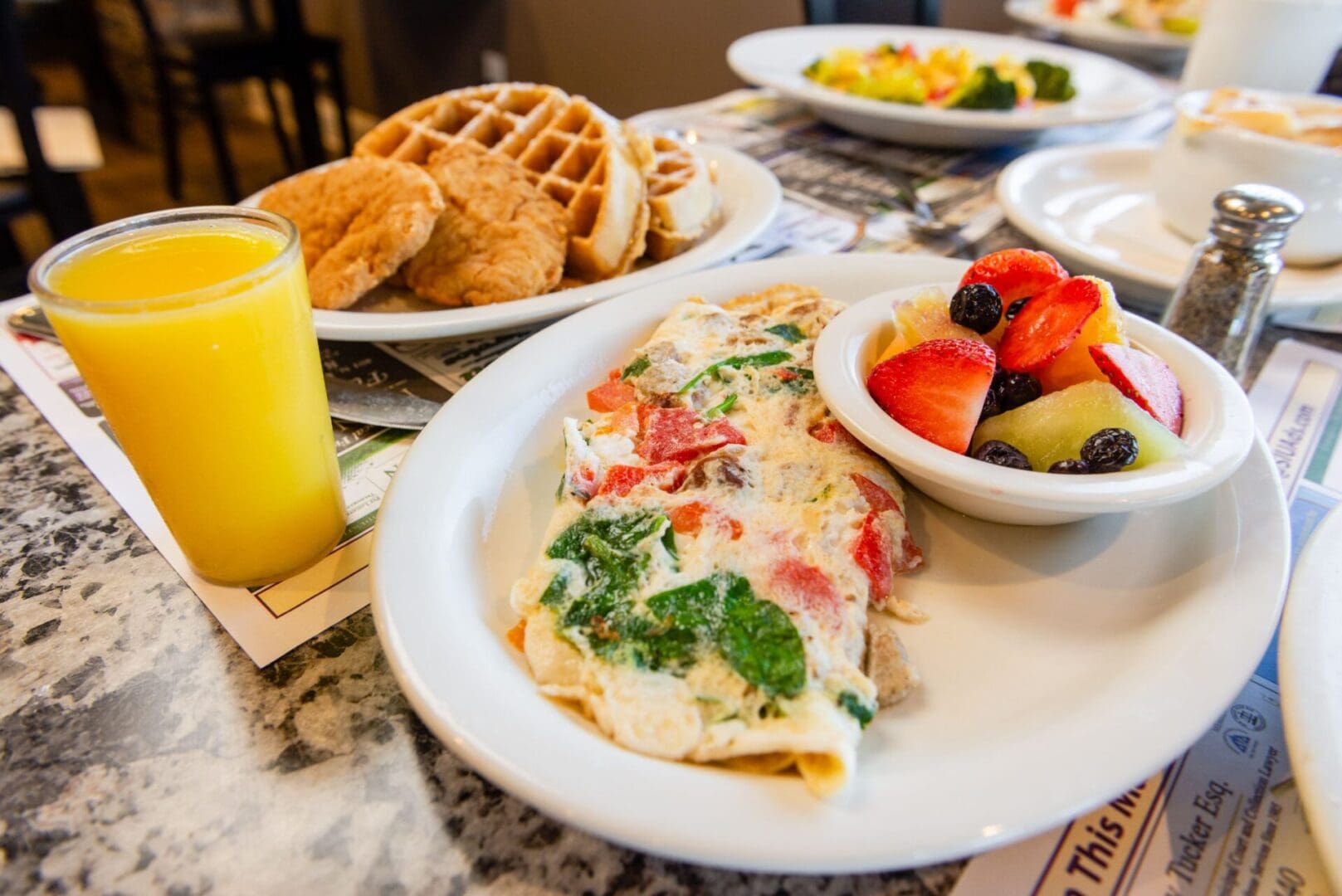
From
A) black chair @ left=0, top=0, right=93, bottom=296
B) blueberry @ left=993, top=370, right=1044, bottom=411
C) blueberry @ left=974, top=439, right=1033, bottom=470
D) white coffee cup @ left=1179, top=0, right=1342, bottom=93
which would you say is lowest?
black chair @ left=0, top=0, right=93, bottom=296

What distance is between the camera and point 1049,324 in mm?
919

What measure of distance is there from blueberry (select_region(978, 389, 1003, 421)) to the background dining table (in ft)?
1.56

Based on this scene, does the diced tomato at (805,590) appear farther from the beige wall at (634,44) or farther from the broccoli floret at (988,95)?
the beige wall at (634,44)

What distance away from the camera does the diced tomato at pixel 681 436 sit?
89 cm

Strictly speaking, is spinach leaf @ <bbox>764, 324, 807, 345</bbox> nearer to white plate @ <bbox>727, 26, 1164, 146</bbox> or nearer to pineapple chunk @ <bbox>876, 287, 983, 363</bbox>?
pineapple chunk @ <bbox>876, 287, 983, 363</bbox>

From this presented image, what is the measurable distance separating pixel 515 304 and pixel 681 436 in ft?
1.49

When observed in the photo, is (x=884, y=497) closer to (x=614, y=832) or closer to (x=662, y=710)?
(x=662, y=710)

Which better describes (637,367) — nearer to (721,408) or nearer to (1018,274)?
(721,408)

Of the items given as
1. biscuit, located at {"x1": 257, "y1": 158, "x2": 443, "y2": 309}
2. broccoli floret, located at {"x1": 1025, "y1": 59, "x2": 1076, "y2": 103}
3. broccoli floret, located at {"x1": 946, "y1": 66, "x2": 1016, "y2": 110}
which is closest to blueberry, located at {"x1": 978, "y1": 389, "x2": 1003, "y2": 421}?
biscuit, located at {"x1": 257, "y1": 158, "x2": 443, "y2": 309}

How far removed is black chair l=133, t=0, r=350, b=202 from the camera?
3.88 meters

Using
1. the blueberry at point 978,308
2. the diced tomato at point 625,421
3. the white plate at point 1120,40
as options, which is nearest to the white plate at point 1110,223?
the blueberry at point 978,308

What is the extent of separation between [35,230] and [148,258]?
4.57 meters

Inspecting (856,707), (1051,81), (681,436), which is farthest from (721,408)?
(1051,81)

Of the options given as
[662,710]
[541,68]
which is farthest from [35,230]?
[662,710]
